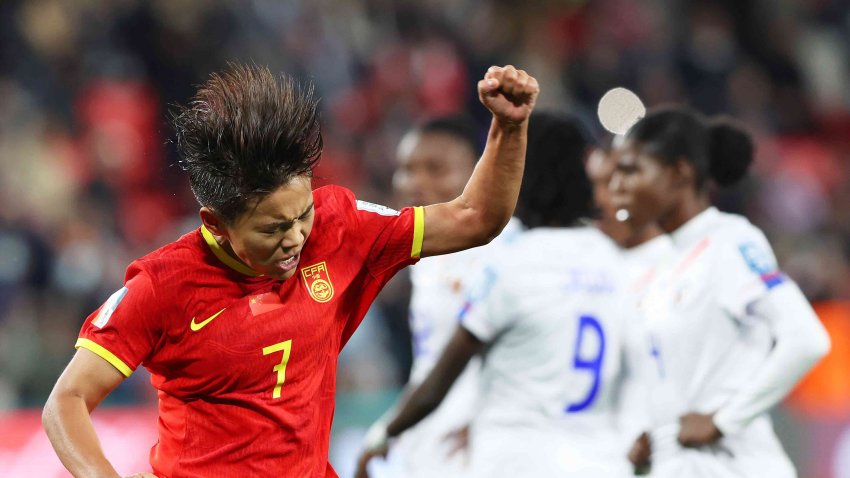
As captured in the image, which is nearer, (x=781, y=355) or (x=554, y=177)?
(x=781, y=355)

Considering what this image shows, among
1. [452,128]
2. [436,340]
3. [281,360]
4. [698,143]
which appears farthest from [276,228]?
[452,128]

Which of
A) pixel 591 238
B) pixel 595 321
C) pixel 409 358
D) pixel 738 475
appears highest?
pixel 591 238

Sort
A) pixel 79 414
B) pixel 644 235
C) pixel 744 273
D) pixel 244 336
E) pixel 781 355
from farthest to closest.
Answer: pixel 644 235 → pixel 744 273 → pixel 781 355 → pixel 244 336 → pixel 79 414

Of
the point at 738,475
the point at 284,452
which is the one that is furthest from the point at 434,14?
the point at 284,452

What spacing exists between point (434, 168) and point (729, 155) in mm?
1437

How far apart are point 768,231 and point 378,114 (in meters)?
3.90

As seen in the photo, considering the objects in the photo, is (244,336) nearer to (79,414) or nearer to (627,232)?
(79,414)

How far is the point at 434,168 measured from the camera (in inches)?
223

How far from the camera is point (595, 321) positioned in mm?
4590

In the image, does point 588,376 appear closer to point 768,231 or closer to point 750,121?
point 768,231

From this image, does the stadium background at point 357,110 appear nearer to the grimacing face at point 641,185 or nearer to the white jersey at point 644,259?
the white jersey at point 644,259

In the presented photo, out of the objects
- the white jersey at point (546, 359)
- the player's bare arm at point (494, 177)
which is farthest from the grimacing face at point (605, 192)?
the player's bare arm at point (494, 177)

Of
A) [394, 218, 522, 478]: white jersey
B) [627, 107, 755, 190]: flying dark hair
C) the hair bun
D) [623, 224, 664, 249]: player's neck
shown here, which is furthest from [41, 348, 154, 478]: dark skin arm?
[623, 224, 664, 249]: player's neck

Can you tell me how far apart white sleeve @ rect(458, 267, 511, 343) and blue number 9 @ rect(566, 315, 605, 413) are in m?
0.29
